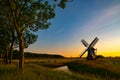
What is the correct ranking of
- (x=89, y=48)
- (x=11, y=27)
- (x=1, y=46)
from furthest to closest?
(x=89, y=48) → (x=1, y=46) → (x=11, y=27)

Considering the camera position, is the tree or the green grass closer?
the green grass

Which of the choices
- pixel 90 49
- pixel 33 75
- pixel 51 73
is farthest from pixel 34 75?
pixel 90 49

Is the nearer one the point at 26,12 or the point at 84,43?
the point at 26,12

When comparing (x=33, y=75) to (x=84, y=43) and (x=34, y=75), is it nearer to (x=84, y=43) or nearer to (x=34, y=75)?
(x=34, y=75)

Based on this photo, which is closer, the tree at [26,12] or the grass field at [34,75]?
the grass field at [34,75]

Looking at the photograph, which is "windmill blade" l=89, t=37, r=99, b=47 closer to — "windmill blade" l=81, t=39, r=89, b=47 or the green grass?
"windmill blade" l=81, t=39, r=89, b=47

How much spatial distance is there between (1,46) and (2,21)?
876 inches

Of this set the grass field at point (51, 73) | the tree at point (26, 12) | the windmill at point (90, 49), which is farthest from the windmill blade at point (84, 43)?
the tree at point (26, 12)

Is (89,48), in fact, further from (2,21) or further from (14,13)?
(14,13)

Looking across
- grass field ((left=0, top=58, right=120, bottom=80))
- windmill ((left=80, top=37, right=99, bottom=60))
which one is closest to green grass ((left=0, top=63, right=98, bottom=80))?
grass field ((left=0, top=58, right=120, bottom=80))

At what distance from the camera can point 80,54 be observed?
119375 mm

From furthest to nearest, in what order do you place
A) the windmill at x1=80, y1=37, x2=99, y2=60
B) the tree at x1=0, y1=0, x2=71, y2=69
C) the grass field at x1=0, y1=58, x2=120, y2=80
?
the windmill at x1=80, y1=37, x2=99, y2=60
the tree at x1=0, y1=0, x2=71, y2=69
the grass field at x1=0, y1=58, x2=120, y2=80

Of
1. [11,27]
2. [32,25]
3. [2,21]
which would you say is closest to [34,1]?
[32,25]

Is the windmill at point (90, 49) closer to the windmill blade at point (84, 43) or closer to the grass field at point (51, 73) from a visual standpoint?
the windmill blade at point (84, 43)
